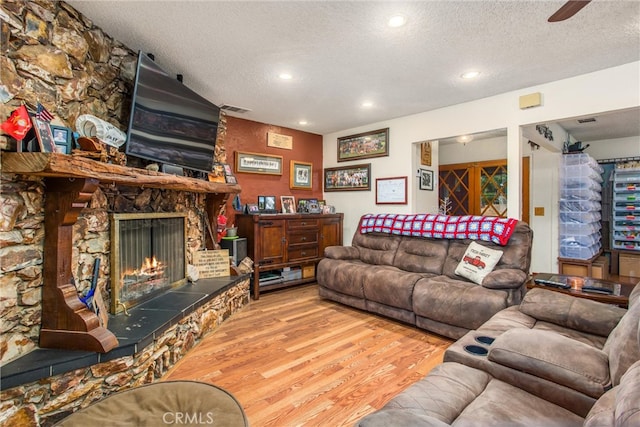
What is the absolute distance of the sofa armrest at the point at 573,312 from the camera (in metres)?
1.72

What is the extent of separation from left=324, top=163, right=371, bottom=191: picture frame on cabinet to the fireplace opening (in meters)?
2.64

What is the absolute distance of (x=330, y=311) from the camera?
136 inches

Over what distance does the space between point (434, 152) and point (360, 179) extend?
1.19 meters

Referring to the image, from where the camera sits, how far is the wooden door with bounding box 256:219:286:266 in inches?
157

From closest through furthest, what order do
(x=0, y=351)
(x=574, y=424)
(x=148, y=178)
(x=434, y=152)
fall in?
(x=574, y=424) → (x=0, y=351) → (x=148, y=178) → (x=434, y=152)

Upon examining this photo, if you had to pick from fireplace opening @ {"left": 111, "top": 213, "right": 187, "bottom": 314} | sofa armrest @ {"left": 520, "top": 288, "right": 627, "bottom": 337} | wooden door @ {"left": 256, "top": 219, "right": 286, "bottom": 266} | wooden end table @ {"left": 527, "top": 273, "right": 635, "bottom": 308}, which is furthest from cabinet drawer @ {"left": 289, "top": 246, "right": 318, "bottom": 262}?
sofa armrest @ {"left": 520, "top": 288, "right": 627, "bottom": 337}

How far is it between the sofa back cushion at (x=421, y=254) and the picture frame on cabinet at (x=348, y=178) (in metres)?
1.33

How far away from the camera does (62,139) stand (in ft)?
5.80

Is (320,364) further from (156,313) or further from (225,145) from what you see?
(225,145)

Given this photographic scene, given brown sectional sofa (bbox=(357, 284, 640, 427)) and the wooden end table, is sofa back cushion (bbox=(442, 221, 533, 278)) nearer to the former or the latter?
the wooden end table

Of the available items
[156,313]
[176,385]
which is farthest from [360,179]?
[176,385]

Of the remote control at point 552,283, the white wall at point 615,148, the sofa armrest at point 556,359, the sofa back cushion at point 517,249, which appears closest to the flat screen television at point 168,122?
the sofa armrest at point 556,359

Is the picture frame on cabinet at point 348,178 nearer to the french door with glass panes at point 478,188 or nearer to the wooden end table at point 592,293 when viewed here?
the french door with glass panes at point 478,188

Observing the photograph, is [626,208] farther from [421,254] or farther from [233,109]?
[233,109]
